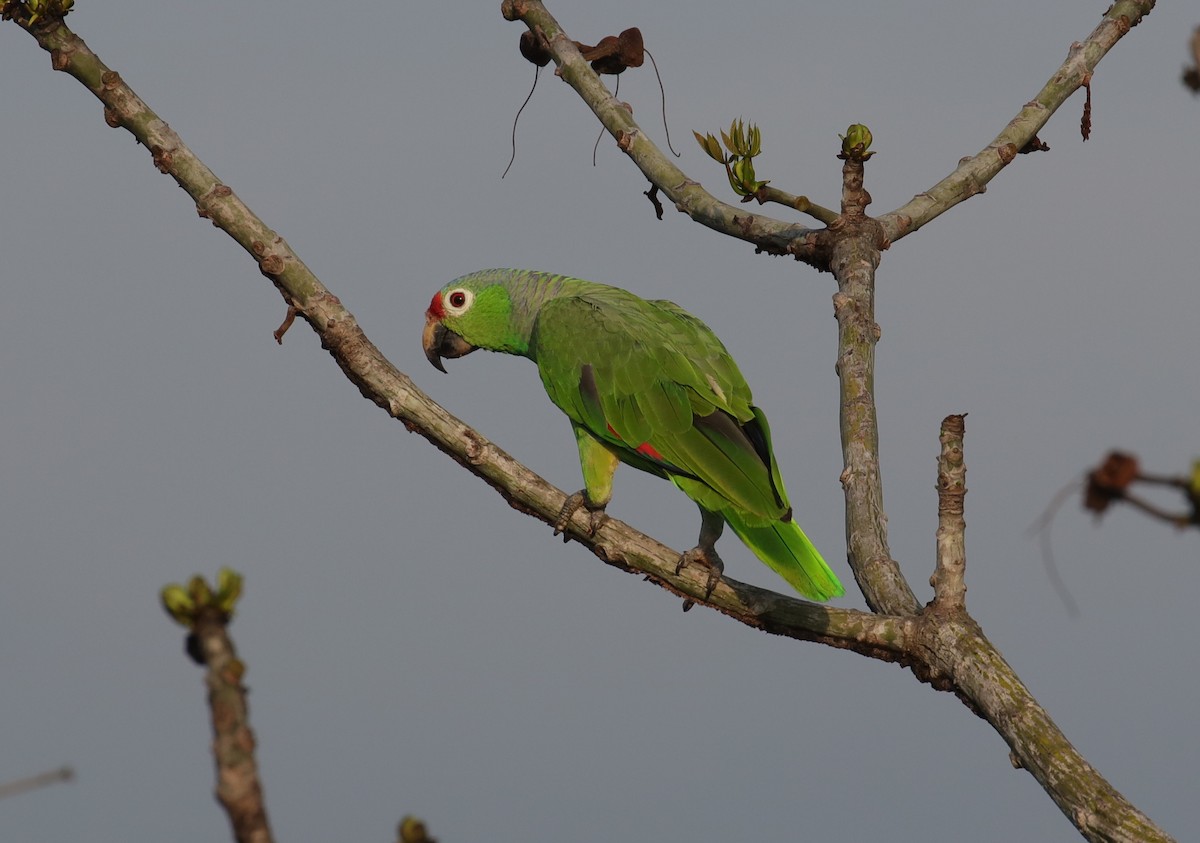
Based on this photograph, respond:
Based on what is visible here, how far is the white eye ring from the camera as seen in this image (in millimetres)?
7910

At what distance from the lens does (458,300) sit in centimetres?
797

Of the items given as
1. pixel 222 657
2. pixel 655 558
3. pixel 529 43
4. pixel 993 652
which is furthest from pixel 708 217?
pixel 222 657

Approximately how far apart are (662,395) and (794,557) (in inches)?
42.2

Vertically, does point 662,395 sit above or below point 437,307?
below

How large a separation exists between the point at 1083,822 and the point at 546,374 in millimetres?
3693

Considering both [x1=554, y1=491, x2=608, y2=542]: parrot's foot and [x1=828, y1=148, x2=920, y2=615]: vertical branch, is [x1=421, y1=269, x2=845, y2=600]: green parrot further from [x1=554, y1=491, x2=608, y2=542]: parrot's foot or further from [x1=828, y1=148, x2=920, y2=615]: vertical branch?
[x1=828, y1=148, x2=920, y2=615]: vertical branch

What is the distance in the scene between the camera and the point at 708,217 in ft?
23.8

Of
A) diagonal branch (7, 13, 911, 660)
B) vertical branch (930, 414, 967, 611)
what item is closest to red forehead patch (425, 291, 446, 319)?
diagonal branch (7, 13, 911, 660)

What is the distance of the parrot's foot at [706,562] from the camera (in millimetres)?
5836

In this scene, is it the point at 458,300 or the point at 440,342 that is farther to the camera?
the point at 440,342

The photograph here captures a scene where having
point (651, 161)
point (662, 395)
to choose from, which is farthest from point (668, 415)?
point (651, 161)

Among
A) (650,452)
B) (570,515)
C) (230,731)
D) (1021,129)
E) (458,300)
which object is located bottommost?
(230,731)

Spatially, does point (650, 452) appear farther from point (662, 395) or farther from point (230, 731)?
point (230, 731)

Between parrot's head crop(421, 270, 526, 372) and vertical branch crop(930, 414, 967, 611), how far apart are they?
2.89 m
